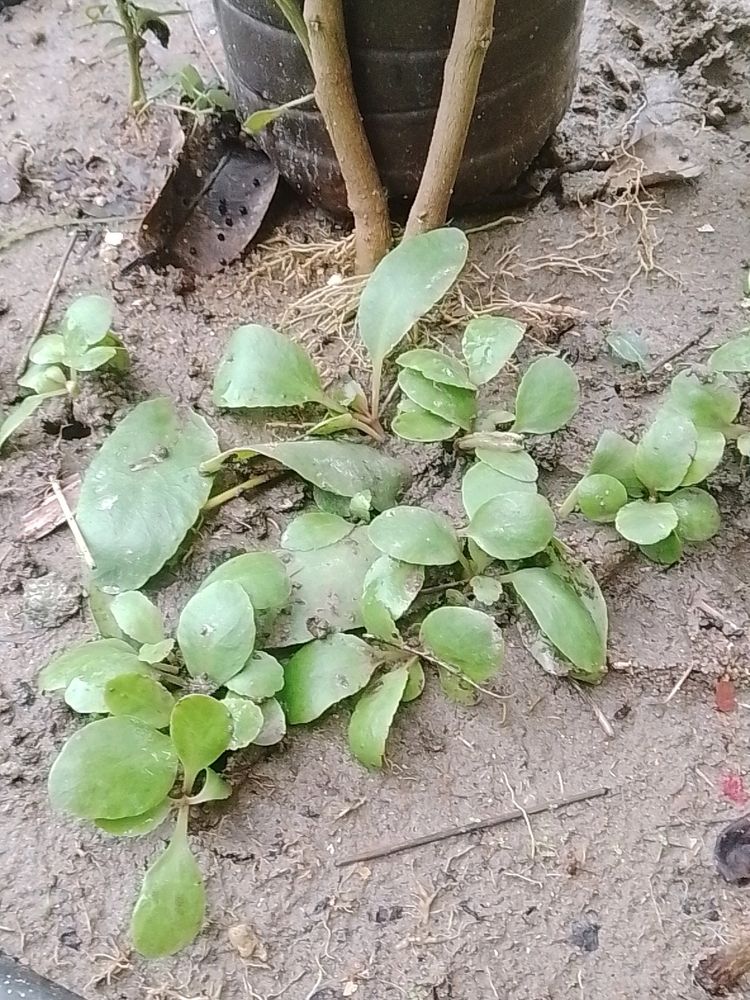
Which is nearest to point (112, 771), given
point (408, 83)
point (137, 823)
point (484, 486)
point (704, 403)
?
point (137, 823)

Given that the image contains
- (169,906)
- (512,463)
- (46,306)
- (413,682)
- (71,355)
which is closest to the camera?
(169,906)

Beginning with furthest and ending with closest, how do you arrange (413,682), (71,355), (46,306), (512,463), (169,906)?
Answer: (46,306)
(71,355)
(512,463)
(413,682)
(169,906)

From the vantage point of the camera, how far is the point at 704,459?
91 cm

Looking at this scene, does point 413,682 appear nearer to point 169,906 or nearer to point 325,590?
point 325,590

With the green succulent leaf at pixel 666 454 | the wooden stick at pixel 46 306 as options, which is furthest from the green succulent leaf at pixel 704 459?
the wooden stick at pixel 46 306

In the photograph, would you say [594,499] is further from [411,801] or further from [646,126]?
[646,126]

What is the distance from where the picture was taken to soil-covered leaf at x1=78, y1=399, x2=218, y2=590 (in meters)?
0.90

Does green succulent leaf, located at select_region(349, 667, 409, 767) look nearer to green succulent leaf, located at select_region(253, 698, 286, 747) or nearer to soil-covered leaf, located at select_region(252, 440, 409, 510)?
green succulent leaf, located at select_region(253, 698, 286, 747)

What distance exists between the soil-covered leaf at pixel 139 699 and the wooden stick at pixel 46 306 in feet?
1.58

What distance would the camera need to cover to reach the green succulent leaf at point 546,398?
3.12ft

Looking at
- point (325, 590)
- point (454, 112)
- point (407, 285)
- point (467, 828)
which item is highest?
point (454, 112)

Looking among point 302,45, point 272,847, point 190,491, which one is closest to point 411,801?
point 272,847

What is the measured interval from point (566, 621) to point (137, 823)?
388mm

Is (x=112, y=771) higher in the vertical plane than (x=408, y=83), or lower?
lower
